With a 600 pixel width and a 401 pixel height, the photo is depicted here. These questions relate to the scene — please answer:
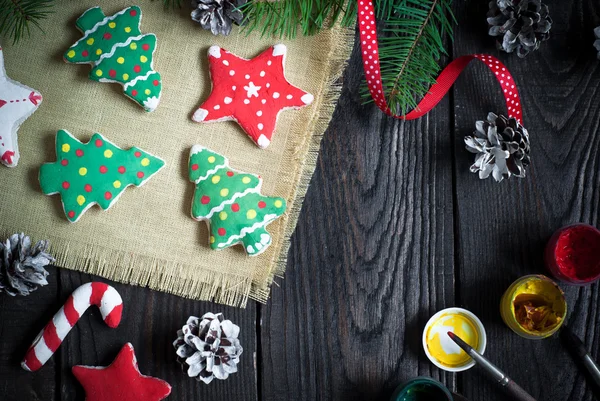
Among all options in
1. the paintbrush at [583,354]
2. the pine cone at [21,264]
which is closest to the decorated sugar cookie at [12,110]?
the pine cone at [21,264]

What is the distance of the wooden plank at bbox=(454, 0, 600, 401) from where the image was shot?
40.3 inches

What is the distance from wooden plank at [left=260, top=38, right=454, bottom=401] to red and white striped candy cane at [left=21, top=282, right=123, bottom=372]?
24 cm

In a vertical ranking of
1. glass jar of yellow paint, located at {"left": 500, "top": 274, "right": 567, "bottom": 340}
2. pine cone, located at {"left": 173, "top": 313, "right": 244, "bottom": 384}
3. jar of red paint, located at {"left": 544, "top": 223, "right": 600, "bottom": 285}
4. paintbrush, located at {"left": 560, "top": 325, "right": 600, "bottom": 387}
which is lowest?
pine cone, located at {"left": 173, "top": 313, "right": 244, "bottom": 384}

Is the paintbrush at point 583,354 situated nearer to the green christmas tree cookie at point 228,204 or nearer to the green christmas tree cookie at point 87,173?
the green christmas tree cookie at point 228,204

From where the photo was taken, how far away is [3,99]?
945 millimetres

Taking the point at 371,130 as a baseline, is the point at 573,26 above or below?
above

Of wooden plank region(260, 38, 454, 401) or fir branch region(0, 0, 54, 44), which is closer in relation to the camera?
fir branch region(0, 0, 54, 44)

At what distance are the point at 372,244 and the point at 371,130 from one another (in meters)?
0.18

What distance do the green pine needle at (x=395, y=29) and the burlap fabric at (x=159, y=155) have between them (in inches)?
1.4

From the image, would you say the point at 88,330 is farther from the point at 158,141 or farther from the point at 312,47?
the point at 312,47

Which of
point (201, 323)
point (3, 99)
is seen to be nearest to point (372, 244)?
point (201, 323)

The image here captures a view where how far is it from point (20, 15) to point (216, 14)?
0.90 ft

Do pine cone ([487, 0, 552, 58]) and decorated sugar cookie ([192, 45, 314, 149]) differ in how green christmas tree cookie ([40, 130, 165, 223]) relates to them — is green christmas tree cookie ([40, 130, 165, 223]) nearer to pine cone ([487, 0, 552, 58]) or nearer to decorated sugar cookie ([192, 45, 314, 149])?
decorated sugar cookie ([192, 45, 314, 149])

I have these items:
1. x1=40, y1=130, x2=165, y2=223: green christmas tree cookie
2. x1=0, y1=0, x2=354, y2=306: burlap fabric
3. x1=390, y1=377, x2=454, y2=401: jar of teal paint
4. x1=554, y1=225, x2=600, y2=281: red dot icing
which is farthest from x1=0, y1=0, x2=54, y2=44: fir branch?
x1=554, y1=225, x2=600, y2=281: red dot icing
